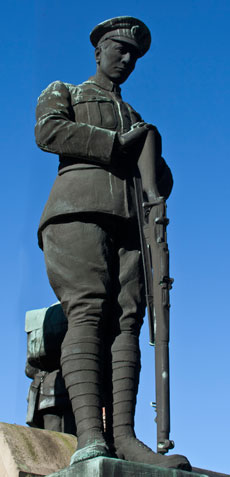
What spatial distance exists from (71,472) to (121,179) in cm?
Result: 211

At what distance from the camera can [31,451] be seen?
5.48m

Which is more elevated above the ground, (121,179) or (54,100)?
(54,100)

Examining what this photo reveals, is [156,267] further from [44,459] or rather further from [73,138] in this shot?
[44,459]

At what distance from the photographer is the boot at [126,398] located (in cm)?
485

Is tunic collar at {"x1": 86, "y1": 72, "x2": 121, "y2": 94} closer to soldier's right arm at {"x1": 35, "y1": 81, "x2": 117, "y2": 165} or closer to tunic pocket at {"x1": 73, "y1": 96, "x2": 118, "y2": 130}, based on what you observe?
tunic pocket at {"x1": 73, "y1": 96, "x2": 118, "y2": 130}

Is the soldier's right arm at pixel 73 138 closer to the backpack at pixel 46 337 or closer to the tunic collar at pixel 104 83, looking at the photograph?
the tunic collar at pixel 104 83

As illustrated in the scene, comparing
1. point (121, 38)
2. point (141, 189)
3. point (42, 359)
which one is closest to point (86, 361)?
point (141, 189)

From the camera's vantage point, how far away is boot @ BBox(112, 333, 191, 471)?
15.9 ft

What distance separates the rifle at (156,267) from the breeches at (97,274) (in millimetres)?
190

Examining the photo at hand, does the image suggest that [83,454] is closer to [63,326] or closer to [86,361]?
[86,361]

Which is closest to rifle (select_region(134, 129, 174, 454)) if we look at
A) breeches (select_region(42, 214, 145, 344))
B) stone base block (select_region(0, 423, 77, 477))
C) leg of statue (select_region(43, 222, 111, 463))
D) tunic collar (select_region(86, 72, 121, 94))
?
breeches (select_region(42, 214, 145, 344))

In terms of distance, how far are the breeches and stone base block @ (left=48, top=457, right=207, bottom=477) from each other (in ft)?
2.96

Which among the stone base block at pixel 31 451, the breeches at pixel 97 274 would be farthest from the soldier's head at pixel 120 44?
the stone base block at pixel 31 451

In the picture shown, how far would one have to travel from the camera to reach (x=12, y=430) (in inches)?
219
